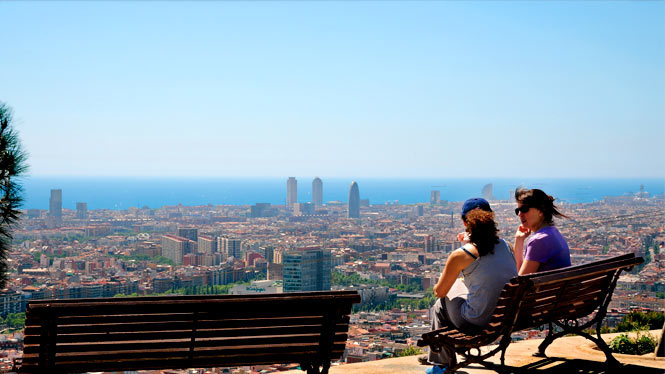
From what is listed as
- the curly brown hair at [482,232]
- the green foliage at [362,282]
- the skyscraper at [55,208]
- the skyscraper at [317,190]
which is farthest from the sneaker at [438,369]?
the skyscraper at [317,190]

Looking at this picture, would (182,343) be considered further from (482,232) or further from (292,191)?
(292,191)

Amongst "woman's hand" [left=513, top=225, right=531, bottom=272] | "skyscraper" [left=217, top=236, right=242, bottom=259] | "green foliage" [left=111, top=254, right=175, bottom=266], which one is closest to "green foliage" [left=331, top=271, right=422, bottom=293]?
"green foliage" [left=111, top=254, right=175, bottom=266]

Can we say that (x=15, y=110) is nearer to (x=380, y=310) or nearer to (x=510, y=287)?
(x=510, y=287)

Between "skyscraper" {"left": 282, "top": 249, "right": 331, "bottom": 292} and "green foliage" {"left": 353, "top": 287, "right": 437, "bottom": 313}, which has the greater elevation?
"skyscraper" {"left": 282, "top": 249, "right": 331, "bottom": 292}

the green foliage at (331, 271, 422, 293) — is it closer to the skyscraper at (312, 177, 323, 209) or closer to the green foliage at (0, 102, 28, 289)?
the green foliage at (0, 102, 28, 289)

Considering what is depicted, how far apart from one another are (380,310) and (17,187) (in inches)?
741

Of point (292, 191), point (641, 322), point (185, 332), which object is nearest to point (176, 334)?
point (185, 332)

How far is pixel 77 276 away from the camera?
34.2 metres

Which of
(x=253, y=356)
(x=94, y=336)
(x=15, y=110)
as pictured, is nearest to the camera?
(x=94, y=336)

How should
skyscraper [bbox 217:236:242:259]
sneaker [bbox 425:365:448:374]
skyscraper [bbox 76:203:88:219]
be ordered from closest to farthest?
sneaker [bbox 425:365:448:374] < skyscraper [bbox 217:236:242:259] < skyscraper [bbox 76:203:88:219]

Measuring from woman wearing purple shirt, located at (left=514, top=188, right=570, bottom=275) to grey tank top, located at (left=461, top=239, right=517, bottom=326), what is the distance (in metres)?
0.41

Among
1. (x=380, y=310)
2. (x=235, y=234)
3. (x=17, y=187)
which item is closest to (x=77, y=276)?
(x=380, y=310)

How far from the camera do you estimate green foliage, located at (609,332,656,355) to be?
4.26m

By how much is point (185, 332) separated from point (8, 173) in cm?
205
